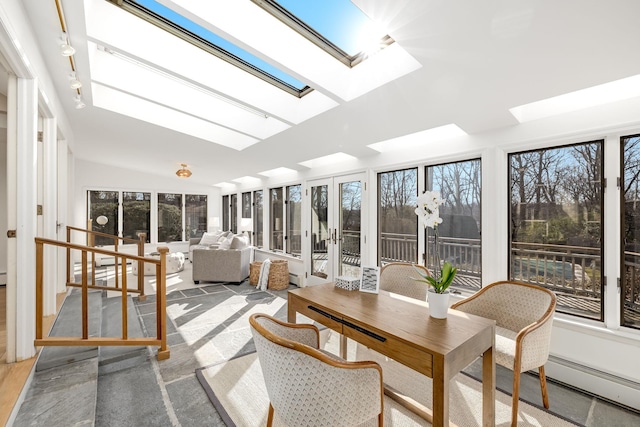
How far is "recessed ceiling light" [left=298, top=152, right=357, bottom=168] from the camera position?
Result: 450 cm

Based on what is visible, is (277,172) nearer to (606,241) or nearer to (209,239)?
(209,239)

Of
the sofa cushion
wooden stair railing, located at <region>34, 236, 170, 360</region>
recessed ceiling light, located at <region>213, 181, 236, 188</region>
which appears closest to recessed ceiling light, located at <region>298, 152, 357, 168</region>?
wooden stair railing, located at <region>34, 236, 170, 360</region>

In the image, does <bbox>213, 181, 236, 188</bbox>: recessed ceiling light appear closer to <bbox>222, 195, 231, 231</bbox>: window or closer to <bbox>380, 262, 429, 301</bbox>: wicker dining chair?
<bbox>222, 195, 231, 231</bbox>: window

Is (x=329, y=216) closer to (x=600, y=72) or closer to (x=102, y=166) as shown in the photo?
(x=600, y=72)

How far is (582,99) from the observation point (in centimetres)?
232

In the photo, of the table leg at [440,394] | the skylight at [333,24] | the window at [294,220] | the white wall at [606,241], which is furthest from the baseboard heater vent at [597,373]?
the window at [294,220]

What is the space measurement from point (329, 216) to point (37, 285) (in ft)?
11.8

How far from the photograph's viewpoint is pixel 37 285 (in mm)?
2074

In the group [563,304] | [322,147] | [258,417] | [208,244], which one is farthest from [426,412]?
[208,244]

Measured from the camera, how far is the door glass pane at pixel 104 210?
7.53 metres

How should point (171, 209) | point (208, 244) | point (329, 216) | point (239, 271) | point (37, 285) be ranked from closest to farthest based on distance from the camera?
point (37, 285)
point (329, 216)
point (239, 271)
point (208, 244)
point (171, 209)

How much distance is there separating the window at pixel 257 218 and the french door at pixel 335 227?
2.15 meters

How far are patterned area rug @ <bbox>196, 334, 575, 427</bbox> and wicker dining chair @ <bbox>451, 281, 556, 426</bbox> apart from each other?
20 cm

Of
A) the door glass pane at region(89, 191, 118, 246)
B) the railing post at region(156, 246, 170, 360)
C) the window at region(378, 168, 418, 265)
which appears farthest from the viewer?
the door glass pane at region(89, 191, 118, 246)
